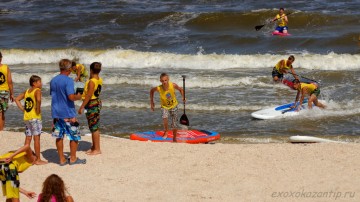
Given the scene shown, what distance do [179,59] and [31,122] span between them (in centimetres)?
1355

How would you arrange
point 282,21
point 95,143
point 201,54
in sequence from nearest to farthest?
point 95,143 → point 201,54 → point 282,21

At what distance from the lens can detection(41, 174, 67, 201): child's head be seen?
271 inches

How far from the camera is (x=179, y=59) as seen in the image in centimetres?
2319

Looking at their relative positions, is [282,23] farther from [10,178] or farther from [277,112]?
[10,178]

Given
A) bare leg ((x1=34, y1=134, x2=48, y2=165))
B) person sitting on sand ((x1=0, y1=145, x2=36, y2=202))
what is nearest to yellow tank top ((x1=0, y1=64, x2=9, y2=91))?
bare leg ((x1=34, y1=134, x2=48, y2=165))

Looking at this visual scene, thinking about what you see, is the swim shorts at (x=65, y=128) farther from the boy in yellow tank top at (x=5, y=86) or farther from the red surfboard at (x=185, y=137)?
the red surfboard at (x=185, y=137)

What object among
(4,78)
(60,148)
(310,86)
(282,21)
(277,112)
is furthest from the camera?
(282,21)

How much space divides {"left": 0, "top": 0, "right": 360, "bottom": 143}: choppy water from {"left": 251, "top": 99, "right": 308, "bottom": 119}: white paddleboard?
17 centimetres

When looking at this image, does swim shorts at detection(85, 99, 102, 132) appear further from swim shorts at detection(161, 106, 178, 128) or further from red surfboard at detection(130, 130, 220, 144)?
red surfboard at detection(130, 130, 220, 144)

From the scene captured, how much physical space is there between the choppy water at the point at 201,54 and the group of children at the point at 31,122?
3794 millimetres

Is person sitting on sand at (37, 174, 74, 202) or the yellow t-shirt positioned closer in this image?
person sitting on sand at (37, 174, 74, 202)

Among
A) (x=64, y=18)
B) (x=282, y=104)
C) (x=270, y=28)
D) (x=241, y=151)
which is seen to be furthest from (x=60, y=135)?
(x=64, y=18)

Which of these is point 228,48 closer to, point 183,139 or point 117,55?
point 117,55

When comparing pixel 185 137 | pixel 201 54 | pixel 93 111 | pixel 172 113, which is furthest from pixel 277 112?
pixel 201 54
